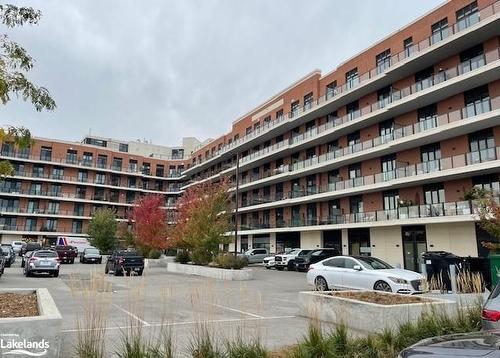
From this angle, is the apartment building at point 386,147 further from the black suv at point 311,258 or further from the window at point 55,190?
the window at point 55,190

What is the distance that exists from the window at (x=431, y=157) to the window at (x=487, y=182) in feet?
8.03

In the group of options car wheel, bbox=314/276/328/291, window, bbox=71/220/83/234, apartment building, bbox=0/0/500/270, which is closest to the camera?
car wheel, bbox=314/276/328/291

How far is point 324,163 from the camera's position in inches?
1479

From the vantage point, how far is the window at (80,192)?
226 ft

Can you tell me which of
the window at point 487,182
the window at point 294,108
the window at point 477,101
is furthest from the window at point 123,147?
the window at point 487,182

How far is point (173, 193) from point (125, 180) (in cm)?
933

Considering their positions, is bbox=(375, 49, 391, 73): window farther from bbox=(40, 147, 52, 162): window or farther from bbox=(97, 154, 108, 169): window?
bbox=(40, 147, 52, 162): window

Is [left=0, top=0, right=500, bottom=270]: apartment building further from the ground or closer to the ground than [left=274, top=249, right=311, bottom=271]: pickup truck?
further from the ground

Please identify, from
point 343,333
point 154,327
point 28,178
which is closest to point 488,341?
point 343,333

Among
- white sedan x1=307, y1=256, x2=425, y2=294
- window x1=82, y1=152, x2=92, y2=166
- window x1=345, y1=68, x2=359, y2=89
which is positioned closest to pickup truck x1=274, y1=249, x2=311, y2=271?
window x1=345, y1=68, x2=359, y2=89

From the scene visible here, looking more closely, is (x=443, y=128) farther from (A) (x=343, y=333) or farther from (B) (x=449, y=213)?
(A) (x=343, y=333)

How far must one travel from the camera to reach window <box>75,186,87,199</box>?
6886 cm

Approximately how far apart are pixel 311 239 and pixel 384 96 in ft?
51.9

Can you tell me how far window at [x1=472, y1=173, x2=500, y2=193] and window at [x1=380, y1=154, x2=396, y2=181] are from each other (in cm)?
574
